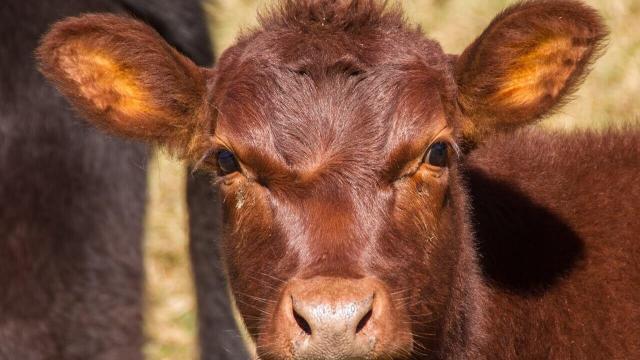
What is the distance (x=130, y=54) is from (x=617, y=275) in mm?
2450

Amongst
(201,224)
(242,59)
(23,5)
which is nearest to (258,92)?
(242,59)

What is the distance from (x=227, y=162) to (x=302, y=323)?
3.36 ft

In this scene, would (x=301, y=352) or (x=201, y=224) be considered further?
(x=201, y=224)

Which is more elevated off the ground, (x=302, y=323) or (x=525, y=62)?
(x=525, y=62)

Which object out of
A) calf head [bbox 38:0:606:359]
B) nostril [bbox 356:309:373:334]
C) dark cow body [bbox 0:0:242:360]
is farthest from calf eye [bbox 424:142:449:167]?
dark cow body [bbox 0:0:242:360]

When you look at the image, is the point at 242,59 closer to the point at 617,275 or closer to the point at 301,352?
the point at 301,352

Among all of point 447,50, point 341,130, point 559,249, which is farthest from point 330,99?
point 447,50

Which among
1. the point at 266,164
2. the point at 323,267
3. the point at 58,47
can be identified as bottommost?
the point at 323,267

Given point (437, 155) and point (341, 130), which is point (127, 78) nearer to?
point (341, 130)

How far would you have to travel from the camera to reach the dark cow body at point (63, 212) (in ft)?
20.2

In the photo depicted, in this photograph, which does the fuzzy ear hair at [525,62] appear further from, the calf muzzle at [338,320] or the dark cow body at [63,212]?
the dark cow body at [63,212]

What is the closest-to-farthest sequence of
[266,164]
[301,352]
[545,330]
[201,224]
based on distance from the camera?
[301,352]
[266,164]
[545,330]
[201,224]

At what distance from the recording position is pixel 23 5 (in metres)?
6.23

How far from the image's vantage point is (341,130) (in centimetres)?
509
